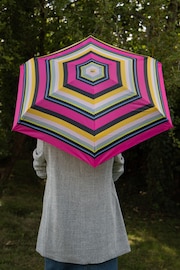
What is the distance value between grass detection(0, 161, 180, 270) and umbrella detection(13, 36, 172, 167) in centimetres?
264

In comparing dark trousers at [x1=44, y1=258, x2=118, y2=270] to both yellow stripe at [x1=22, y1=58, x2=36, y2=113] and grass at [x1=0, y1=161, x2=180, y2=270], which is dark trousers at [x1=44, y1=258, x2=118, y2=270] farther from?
grass at [x1=0, y1=161, x2=180, y2=270]

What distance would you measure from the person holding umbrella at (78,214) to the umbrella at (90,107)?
0.18m

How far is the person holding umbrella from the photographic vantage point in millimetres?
2225

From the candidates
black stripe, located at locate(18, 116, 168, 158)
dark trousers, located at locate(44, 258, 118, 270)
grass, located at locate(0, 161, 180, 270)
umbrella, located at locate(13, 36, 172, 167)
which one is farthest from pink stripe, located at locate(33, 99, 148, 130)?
grass, located at locate(0, 161, 180, 270)

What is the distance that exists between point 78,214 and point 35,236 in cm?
316

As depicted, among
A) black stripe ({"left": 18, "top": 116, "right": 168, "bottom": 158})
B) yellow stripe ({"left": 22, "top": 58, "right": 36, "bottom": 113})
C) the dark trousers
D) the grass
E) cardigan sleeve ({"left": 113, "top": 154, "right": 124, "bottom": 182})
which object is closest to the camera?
black stripe ({"left": 18, "top": 116, "right": 168, "bottom": 158})

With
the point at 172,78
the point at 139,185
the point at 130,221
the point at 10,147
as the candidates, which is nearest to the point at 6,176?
the point at 10,147

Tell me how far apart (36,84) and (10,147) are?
3585 millimetres

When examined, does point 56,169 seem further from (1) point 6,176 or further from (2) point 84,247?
(1) point 6,176

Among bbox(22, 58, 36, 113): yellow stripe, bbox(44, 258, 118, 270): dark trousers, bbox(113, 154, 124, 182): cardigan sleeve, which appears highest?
bbox(22, 58, 36, 113): yellow stripe

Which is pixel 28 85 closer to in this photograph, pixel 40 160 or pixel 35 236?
pixel 40 160

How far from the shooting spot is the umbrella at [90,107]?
2062 millimetres

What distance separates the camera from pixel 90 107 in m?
2.11

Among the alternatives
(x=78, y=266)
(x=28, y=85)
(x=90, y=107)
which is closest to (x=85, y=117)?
(x=90, y=107)
